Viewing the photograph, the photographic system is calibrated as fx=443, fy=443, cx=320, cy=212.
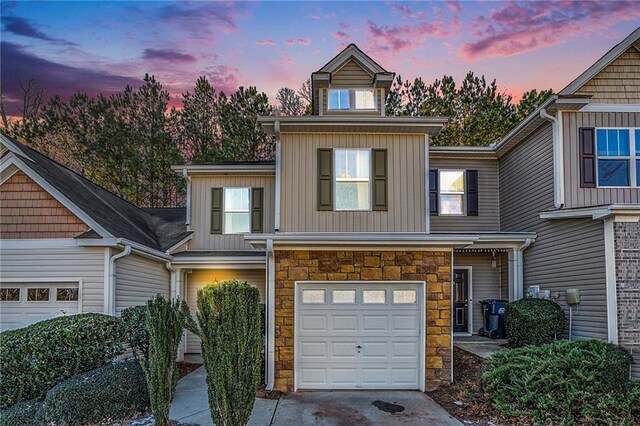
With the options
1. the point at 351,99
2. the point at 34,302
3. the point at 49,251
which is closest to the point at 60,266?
the point at 49,251

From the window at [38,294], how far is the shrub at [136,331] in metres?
1.85

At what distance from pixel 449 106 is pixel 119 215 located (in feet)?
54.5

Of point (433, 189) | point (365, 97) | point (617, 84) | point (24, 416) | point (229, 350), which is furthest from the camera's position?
point (433, 189)

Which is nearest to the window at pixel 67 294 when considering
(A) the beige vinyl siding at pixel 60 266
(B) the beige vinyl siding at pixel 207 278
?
(A) the beige vinyl siding at pixel 60 266

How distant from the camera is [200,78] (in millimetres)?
22250

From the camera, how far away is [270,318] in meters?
8.84

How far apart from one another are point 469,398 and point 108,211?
906 cm

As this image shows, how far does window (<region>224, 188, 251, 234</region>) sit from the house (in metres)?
0.04

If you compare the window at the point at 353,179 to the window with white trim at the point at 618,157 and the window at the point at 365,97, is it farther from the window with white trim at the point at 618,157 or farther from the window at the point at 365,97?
the window with white trim at the point at 618,157

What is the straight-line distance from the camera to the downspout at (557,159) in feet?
35.6

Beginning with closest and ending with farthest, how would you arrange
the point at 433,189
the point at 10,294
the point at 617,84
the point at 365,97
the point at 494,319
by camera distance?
1. the point at 10,294
2. the point at 617,84
3. the point at 365,97
4. the point at 494,319
5. the point at 433,189

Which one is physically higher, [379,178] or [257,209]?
[379,178]

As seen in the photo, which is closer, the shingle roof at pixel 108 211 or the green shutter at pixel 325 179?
the shingle roof at pixel 108 211

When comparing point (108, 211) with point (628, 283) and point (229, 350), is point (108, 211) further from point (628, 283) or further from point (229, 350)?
point (628, 283)
